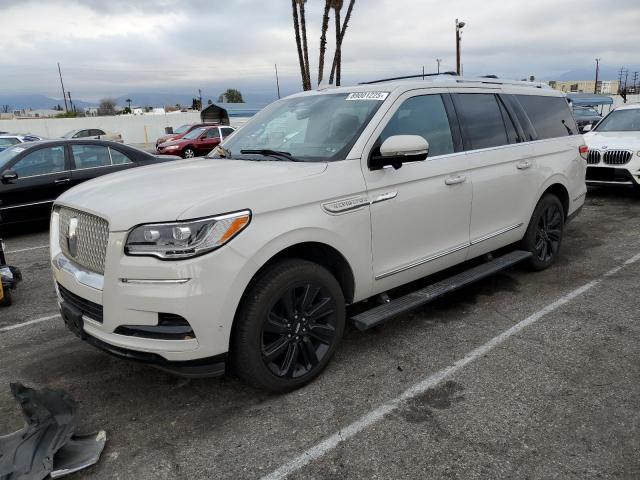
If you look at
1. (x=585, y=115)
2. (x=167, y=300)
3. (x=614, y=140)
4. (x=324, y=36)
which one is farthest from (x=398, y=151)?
(x=585, y=115)

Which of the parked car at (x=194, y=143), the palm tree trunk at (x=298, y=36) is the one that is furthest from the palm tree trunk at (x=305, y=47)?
the parked car at (x=194, y=143)

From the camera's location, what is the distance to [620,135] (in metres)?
9.52

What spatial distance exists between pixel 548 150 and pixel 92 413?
457 cm

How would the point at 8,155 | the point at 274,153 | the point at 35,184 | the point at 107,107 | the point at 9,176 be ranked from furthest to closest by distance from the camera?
the point at 107,107
the point at 8,155
the point at 35,184
the point at 9,176
the point at 274,153

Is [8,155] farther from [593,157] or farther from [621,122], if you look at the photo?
[621,122]

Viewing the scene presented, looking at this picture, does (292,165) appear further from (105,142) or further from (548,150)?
(105,142)

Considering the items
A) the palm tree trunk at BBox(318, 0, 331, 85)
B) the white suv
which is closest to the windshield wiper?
the white suv

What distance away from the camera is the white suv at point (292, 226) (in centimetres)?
265

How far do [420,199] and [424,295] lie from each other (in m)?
0.71

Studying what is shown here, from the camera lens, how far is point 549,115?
17.6 feet

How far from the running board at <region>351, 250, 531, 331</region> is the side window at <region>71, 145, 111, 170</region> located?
21.9 ft

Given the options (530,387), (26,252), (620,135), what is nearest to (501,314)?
(530,387)

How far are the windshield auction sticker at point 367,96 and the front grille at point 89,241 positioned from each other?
2.02 metres

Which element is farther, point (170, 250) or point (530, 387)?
point (530, 387)
